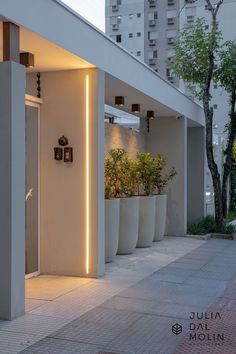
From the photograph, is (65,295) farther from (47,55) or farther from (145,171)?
(145,171)

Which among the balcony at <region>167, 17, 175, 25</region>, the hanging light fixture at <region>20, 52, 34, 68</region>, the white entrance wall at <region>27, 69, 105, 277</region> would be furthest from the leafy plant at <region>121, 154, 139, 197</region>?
the balcony at <region>167, 17, 175, 25</region>

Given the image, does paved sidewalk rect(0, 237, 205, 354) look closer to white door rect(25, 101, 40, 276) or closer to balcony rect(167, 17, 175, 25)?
white door rect(25, 101, 40, 276)

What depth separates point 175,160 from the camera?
14.3 meters

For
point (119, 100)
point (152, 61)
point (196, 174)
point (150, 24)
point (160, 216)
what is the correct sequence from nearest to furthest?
point (119, 100)
point (160, 216)
point (196, 174)
point (150, 24)
point (152, 61)

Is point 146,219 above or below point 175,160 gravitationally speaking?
below

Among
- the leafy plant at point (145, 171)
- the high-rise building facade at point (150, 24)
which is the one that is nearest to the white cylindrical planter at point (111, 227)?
the leafy plant at point (145, 171)

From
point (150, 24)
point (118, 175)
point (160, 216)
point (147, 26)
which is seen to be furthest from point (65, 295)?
point (147, 26)

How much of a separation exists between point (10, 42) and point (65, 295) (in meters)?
3.39

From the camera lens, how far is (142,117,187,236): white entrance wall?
14.2 metres

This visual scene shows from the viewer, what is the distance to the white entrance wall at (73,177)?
27.6 feet

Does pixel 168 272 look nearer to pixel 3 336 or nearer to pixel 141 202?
pixel 141 202

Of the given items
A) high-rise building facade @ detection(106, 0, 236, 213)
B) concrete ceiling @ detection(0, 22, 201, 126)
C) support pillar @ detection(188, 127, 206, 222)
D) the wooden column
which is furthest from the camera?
high-rise building facade @ detection(106, 0, 236, 213)

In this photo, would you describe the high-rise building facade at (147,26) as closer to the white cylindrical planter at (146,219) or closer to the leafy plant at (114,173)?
the white cylindrical planter at (146,219)

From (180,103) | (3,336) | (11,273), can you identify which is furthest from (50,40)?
(180,103)
